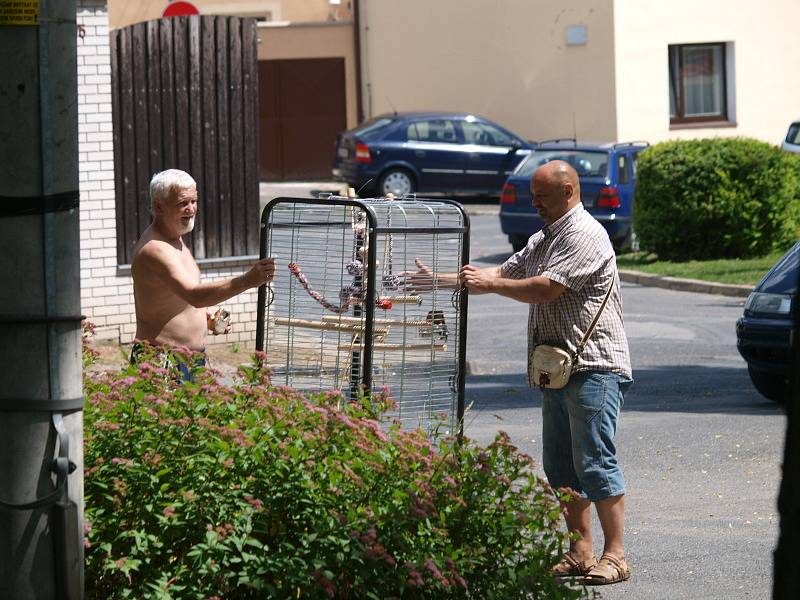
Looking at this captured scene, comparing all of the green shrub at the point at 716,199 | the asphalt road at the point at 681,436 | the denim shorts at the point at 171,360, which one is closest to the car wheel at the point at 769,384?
the asphalt road at the point at 681,436

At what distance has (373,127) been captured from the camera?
88.0ft

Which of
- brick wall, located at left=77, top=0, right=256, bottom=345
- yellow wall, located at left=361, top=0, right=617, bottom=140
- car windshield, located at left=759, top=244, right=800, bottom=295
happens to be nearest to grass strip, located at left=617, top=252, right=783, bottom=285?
car windshield, located at left=759, top=244, right=800, bottom=295

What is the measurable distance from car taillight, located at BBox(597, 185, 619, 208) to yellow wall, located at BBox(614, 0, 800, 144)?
25.4ft

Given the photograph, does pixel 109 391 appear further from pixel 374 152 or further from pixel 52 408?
pixel 374 152

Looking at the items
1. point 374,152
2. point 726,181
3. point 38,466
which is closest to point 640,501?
point 38,466

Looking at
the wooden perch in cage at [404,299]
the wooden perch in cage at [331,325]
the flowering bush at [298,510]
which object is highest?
the wooden perch in cage at [404,299]

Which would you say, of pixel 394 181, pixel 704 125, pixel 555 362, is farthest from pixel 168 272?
pixel 704 125

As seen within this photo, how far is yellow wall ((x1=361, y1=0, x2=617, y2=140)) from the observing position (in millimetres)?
27766

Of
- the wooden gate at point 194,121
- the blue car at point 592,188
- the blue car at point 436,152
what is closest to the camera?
the wooden gate at point 194,121

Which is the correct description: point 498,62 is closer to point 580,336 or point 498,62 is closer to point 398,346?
point 398,346

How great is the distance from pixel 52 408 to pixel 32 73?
805 millimetres

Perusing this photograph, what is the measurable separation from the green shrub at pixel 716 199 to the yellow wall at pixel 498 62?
26.4ft

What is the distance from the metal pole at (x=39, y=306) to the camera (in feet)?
11.0

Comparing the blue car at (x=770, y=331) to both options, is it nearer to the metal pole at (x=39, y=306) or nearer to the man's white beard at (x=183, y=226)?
the man's white beard at (x=183, y=226)
